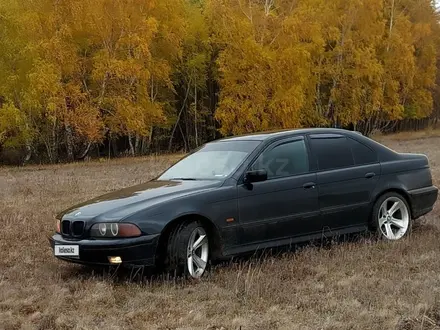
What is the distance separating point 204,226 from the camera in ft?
18.7

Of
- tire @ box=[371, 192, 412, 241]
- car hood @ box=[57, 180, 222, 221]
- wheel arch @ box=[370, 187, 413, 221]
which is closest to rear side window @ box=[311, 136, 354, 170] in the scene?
wheel arch @ box=[370, 187, 413, 221]

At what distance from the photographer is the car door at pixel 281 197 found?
19.4 ft

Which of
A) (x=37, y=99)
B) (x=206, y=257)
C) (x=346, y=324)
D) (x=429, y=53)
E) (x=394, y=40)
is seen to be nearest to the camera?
(x=346, y=324)

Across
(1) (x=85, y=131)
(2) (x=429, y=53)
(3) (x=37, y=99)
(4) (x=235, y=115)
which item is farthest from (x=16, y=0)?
(2) (x=429, y=53)

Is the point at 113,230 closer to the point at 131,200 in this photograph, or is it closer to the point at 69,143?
the point at 131,200

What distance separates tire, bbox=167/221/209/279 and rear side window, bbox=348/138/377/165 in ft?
7.62

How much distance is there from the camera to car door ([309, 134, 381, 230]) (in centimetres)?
652

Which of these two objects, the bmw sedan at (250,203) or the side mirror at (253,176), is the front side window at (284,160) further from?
the side mirror at (253,176)

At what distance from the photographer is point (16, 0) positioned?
87.8 ft

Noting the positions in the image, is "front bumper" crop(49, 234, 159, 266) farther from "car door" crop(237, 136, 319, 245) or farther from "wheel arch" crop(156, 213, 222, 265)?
"car door" crop(237, 136, 319, 245)

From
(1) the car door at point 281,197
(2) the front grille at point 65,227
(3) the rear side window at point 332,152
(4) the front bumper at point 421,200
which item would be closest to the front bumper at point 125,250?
(2) the front grille at point 65,227

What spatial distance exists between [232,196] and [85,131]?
22548 millimetres

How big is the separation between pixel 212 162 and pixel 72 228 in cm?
175

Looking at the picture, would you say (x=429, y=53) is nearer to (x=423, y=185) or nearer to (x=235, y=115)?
(x=235, y=115)
